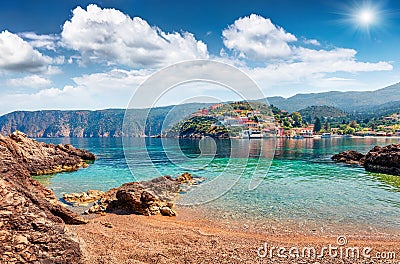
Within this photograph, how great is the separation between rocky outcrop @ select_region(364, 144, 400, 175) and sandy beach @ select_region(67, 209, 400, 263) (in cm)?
2284

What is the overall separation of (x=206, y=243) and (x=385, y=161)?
103 ft

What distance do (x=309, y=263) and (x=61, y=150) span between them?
4349cm

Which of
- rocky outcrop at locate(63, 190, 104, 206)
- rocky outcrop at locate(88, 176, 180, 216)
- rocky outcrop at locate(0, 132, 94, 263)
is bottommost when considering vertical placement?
rocky outcrop at locate(63, 190, 104, 206)

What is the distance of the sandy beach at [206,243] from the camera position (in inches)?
317

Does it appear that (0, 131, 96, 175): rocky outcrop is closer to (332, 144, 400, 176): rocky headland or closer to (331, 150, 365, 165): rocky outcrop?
(332, 144, 400, 176): rocky headland

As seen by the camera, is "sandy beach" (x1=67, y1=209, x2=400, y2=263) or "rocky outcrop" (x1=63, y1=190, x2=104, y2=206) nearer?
"sandy beach" (x1=67, y1=209, x2=400, y2=263)

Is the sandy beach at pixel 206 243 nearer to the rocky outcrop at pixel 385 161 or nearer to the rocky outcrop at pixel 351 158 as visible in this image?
the rocky outcrop at pixel 385 161

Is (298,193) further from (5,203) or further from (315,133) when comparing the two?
(315,133)

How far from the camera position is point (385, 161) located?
106ft

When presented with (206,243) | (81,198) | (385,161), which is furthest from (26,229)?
(385,161)

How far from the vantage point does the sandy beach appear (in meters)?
8.05

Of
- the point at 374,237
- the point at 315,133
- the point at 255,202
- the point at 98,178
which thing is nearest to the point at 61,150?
the point at 98,178

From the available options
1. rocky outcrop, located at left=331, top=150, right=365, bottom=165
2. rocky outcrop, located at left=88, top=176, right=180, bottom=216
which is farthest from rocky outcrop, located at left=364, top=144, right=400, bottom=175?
rocky outcrop, located at left=88, top=176, right=180, bottom=216

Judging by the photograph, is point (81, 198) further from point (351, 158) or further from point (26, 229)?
point (351, 158)
